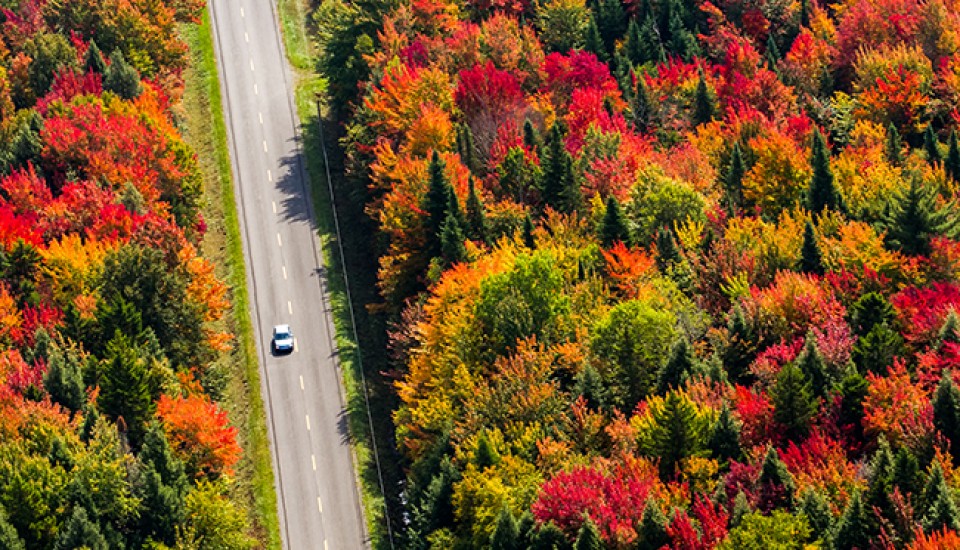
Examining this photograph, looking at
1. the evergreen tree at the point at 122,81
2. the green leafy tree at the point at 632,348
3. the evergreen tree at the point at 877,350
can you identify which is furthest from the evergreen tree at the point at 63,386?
the evergreen tree at the point at 877,350

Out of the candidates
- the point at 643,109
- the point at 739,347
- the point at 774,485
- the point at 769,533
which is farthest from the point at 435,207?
the point at 769,533

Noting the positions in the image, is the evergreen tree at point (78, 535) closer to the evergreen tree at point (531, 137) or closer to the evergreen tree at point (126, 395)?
the evergreen tree at point (126, 395)

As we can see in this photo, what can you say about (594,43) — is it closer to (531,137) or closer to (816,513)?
(531,137)

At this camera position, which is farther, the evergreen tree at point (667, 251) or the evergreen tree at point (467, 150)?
the evergreen tree at point (467, 150)

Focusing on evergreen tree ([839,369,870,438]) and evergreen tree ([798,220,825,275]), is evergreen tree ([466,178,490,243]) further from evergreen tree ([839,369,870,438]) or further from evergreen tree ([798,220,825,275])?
evergreen tree ([839,369,870,438])

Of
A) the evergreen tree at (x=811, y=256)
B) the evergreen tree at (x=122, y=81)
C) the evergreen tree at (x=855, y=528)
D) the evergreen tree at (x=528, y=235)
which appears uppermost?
the evergreen tree at (x=122, y=81)

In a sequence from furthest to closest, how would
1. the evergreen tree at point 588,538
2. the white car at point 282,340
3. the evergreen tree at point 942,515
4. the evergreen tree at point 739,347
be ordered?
the white car at point 282,340 < the evergreen tree at point 739,347 < the evergreen tree at point 588,538 < the evergreen tree at point 942,515
